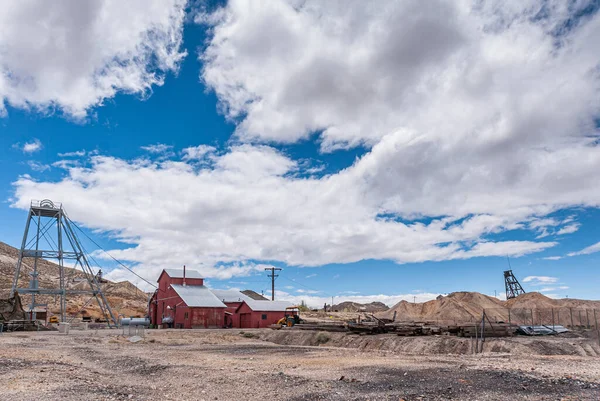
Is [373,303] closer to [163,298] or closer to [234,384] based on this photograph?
[163,298]

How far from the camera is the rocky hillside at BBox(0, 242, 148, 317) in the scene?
3275 inches

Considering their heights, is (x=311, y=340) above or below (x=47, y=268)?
below

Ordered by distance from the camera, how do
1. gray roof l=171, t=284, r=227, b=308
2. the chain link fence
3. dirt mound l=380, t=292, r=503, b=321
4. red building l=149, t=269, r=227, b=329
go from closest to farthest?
red building l=149, t=269, r=227, b=329 < gray roof l=171, t=284, r=227, b=308 < the chain link fence < dirt mound l=380, t=292, r=503, b=321

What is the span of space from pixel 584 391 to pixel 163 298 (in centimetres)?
6457

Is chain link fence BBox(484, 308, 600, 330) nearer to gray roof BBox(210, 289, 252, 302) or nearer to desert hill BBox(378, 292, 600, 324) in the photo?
desert hill BBox(378, 292, 600, 324)

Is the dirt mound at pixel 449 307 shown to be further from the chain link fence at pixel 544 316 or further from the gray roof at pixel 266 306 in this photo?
the gray roof at pixel 266 306

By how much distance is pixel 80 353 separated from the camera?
26453 mm

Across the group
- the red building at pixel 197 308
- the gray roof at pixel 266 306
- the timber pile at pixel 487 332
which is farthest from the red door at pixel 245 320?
the timber pile at pixel 487 332

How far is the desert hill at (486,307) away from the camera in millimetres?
70125

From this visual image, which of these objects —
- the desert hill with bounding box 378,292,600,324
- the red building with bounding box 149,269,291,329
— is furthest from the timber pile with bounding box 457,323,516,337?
the red building with bounding box 149,269,291,329

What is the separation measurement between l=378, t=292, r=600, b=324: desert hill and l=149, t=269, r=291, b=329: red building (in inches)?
912

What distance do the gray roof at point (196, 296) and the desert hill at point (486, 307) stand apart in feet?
99.8

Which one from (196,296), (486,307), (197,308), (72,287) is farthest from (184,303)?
(72,287)

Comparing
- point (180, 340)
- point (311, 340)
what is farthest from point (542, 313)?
point (180, 340)
